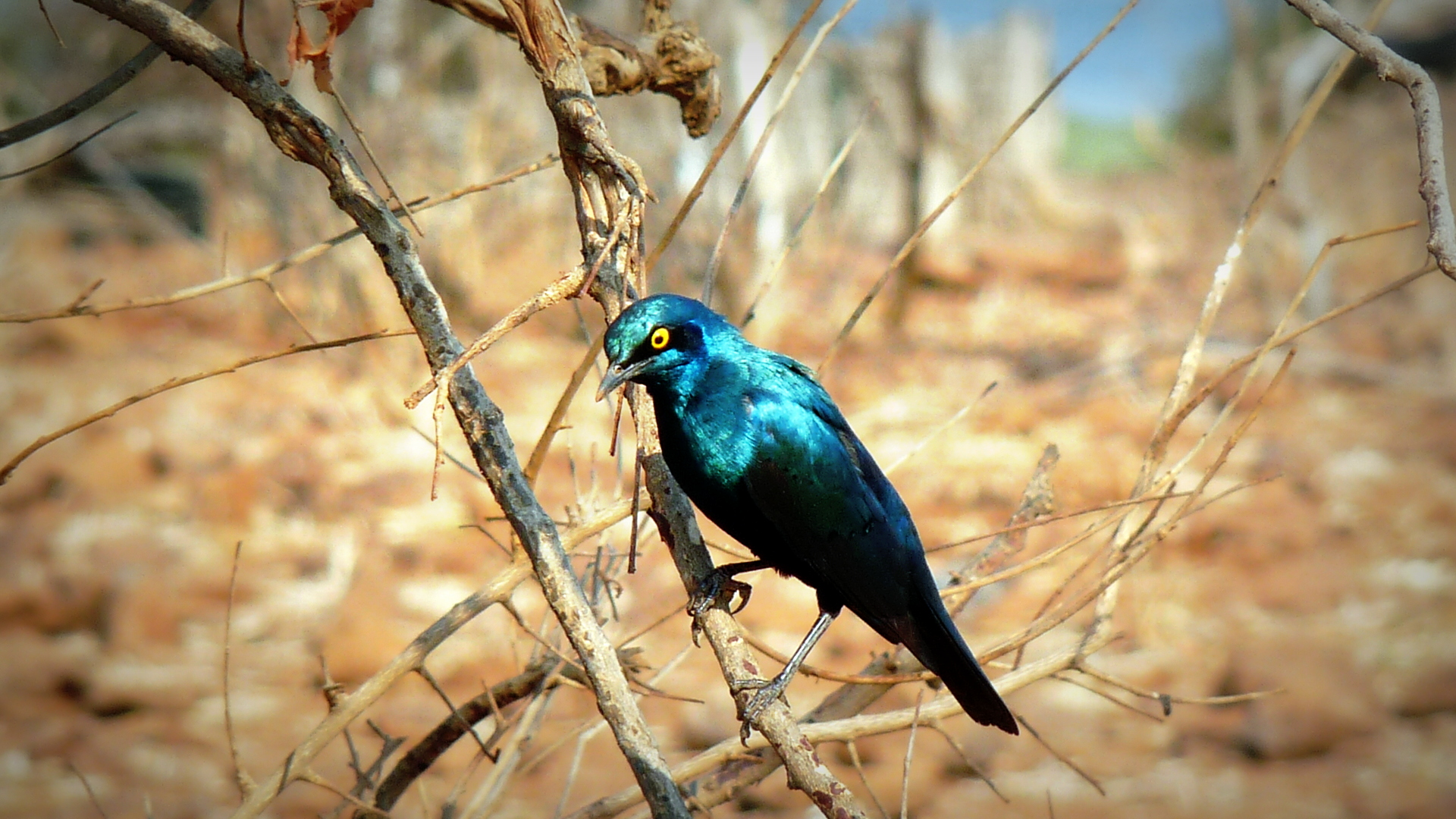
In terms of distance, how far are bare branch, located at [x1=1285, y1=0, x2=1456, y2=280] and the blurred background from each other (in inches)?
66.1

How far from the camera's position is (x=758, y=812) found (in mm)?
5559

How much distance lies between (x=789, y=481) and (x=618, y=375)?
1.71 ft

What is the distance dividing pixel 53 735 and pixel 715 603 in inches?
224

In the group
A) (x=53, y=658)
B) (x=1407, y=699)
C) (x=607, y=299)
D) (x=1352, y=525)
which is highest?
(x=53, y=658)

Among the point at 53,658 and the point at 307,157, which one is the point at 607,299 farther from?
the point at 53,658

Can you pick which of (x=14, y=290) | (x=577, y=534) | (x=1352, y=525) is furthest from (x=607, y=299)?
(x=14, y=290)

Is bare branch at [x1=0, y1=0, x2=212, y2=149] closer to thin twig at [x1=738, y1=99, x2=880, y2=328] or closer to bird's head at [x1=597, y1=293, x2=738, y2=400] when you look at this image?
bird's head at [x1=597, y1=293, x2=738, y2=400]

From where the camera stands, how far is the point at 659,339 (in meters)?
2.35

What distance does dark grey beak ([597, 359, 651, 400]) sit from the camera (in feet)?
7.31

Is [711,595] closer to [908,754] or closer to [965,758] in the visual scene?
[908,754]

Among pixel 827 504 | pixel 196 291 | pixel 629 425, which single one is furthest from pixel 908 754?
pixel 629 425

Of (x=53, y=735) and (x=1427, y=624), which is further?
(x=1427, y=624)

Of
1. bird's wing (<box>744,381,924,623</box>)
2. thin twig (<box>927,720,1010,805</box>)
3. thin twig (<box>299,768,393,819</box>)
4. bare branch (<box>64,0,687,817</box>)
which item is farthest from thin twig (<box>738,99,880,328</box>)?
thin twig (<box>299,768,393,819</box>)

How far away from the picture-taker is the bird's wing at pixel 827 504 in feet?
8.38
